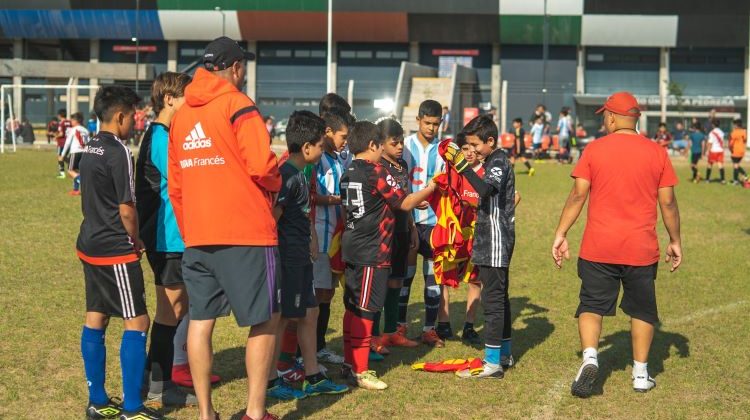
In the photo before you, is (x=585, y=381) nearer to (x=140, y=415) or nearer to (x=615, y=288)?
(x=615, y=288)

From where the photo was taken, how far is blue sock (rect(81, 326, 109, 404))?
5699 mm

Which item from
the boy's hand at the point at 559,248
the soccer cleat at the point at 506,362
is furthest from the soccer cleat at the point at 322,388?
the boy's hand at the point at 559,248

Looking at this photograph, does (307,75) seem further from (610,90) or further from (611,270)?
(611,270)

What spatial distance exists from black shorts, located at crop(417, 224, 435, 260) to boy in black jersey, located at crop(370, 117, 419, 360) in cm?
37

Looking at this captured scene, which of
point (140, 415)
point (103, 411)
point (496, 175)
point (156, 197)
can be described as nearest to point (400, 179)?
point (496, 175)

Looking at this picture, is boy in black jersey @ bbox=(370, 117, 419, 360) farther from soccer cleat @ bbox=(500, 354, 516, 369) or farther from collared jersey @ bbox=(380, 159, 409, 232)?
soccer cleat @ bbox=(500, 354, 516, 369)

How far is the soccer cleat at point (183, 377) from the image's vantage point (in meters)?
6.52

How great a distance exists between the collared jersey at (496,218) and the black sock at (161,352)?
231 cm

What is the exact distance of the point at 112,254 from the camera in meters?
5.61

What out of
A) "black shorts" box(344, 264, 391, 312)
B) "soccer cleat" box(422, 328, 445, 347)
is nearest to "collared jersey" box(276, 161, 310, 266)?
"black shorts" box(344, 264, 391, 312)

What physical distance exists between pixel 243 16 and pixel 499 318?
48436mm

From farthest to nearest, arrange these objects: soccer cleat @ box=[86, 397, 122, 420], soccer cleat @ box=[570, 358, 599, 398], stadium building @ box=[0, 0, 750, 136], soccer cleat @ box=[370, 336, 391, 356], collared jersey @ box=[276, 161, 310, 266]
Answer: stadium building @ box=[0, 0, 750, 136] < soccer cleat @ box=[370, 336, 391, 356] < soccer cleat @ box=[570, 358, 599, 398] < collared jersey @ box=[276, 161, 310, 266] < soccer cleat @ box=[86, 397, 122, 420]

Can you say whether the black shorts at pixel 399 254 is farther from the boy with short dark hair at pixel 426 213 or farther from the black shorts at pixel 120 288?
the black shorts at pixel 120 288

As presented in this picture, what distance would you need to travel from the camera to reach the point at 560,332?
839 centimetres
